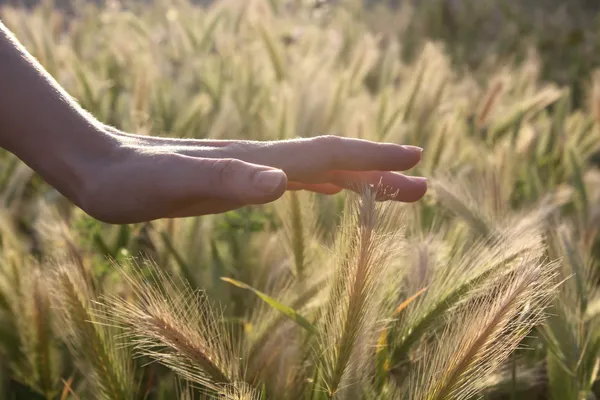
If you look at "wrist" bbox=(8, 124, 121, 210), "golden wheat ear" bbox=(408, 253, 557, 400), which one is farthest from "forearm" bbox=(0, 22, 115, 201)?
"golden wheat ear" bbox=(408, 253, 557, 400)

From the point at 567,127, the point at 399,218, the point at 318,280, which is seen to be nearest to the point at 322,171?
the point at 399,218

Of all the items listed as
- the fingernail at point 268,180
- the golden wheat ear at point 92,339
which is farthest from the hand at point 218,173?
the golden wheat ear at point 92,339

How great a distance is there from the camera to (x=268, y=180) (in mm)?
613

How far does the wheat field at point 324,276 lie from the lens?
663 mm

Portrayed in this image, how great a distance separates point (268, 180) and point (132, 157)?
16 centimetres

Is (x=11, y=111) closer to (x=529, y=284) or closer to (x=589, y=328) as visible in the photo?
(x=529, y=284)

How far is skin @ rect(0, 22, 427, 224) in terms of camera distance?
0.66 m

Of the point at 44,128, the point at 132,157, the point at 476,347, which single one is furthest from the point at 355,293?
the point at 44,128

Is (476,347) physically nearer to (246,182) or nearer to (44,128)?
(246,182)

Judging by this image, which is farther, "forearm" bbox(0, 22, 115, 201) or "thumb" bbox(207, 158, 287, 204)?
"forearm" bbox(0, 22, 115, 201)

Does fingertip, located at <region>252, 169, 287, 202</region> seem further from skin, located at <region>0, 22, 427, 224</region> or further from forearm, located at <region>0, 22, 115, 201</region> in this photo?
forearm, located at <region>0, 22, 115, 201</region>

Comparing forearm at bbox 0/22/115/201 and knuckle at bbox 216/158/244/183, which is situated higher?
forearm at bbox 0/22/115/201

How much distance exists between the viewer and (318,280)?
91 cm

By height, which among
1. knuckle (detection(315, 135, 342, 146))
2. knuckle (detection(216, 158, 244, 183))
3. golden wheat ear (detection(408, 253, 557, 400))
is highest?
knuckle (detection(315, 135, 342, 146))
